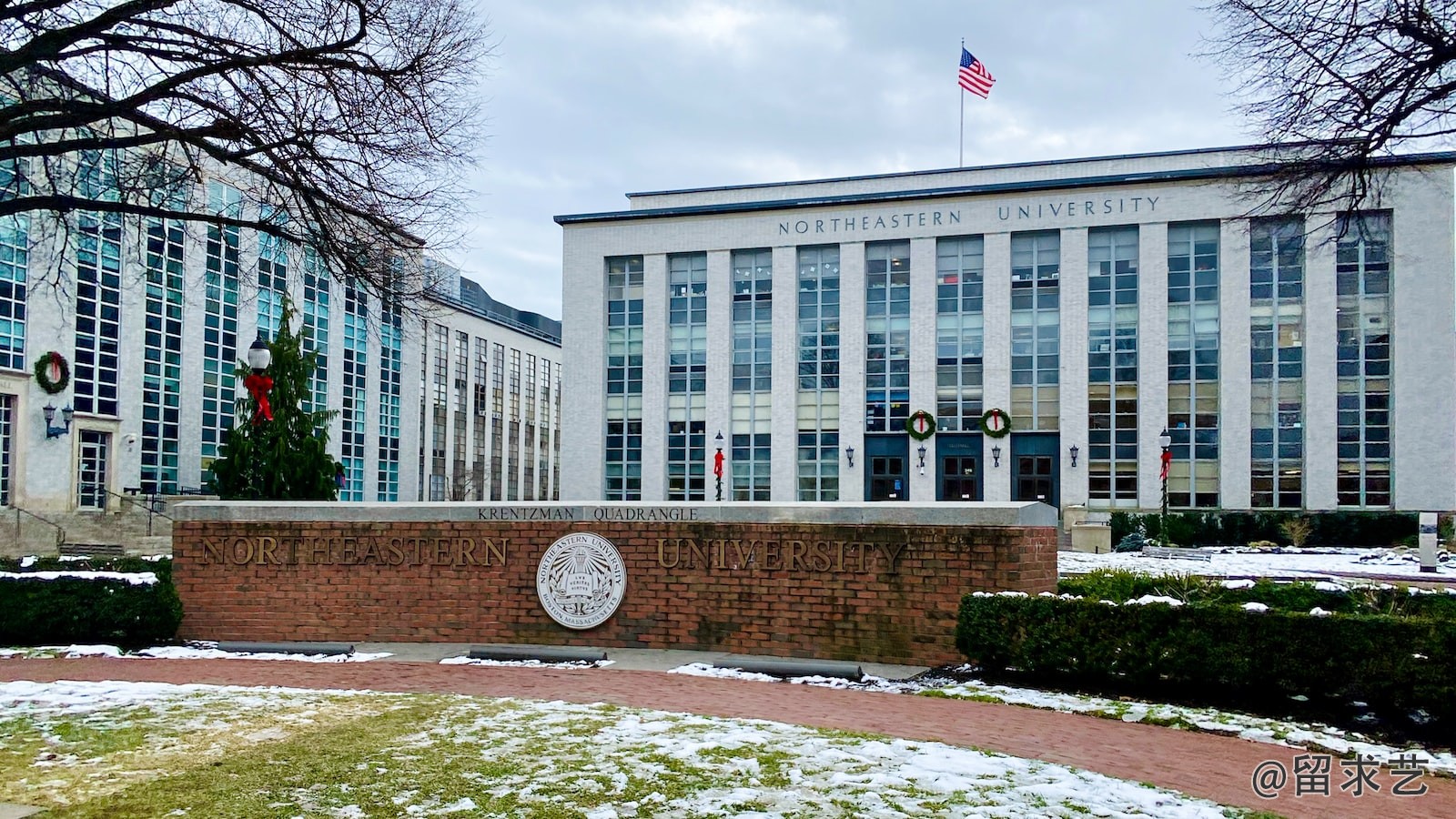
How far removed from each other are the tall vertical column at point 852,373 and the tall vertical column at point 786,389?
193cm

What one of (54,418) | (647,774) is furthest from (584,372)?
(647,774)

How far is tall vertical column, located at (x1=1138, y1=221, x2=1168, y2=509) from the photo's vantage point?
41500mm

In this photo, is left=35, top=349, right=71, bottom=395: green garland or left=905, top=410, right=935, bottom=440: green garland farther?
left=905, top=410, right=935, bottom=440: green garland

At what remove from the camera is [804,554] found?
13477 mm

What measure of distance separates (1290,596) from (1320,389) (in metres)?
32.8

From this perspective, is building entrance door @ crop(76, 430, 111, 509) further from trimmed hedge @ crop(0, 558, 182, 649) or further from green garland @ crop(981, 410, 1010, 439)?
green garland @ crop(981, 410, 1010, 439)

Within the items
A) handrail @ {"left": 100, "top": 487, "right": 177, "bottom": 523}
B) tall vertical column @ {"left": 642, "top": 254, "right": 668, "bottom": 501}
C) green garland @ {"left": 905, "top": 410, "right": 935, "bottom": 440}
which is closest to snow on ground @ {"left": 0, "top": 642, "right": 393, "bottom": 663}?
handrail @ {"left": 100, "top": 487, "right": 177, "bottom": 523}

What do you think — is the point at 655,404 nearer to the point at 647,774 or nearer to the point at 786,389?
the point at 786,389

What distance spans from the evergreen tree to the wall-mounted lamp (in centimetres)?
1202

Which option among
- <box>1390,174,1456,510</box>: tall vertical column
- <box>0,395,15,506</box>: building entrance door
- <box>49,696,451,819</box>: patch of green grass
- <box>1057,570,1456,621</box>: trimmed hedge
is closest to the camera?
<box>49,696,451,819</box>: patch of green grass

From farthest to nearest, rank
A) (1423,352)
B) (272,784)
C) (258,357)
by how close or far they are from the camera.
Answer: (1423,352)
(258,357)
(272,784)

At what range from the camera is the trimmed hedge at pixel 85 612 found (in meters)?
13.9

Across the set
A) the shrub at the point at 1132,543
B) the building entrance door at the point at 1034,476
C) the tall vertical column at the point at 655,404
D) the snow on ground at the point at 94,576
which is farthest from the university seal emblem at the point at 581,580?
the tall vertical column at the point at 655,404

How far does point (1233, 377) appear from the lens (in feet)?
135
